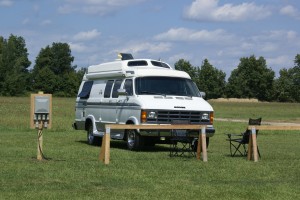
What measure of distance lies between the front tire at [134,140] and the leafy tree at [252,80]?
110 meters

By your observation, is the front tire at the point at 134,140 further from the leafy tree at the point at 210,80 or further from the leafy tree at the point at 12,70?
the leafy tree at the point at 12,70

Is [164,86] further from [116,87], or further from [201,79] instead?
[201,79]

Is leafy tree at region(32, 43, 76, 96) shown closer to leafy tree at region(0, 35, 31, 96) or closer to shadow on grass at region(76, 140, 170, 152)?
leafy tree at region(0, 35, 31, 96)

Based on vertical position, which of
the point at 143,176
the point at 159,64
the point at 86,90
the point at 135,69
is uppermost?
the point at 159,64

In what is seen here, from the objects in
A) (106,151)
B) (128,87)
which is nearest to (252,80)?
(128,87)

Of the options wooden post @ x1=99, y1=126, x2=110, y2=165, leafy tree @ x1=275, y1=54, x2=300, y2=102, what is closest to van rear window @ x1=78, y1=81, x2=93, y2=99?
wooden post @ x1=99, y1=126, x2=110, y2=165

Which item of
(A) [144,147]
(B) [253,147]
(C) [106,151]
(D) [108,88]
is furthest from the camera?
(D) [108,88]

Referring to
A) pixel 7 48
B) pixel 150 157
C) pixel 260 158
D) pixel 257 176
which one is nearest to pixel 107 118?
pixel 150 157

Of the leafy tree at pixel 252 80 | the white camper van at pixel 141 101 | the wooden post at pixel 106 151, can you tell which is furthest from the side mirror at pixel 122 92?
the leafy tree at pixel 252 80

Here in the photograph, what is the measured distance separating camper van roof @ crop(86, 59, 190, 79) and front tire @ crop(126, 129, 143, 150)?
1.80 m

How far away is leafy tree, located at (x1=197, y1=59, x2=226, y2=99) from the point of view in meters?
124

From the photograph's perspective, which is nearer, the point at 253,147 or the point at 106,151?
the point at 106,151

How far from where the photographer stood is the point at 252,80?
130 meters

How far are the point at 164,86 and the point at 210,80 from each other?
105917 millimetres
